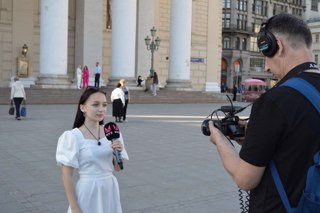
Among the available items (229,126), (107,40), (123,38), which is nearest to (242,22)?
(107,40)

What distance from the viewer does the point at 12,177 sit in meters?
7.73

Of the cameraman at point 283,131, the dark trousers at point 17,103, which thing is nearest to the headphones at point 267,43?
the cameraman at point 283,131

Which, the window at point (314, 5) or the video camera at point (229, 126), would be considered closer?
the video camera at point (229, 126)

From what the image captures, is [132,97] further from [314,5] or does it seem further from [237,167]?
[314,5]

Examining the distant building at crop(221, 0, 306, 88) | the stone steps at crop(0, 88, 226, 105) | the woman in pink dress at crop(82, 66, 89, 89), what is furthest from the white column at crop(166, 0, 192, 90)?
the distant building at crop(221, 0, 306, 88)

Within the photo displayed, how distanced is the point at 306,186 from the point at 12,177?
6540 millimetres

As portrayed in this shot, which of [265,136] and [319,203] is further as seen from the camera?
[265,136]

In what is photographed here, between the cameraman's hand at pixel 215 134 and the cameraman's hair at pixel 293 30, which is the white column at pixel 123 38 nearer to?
the cameraman's hand at pixel 215 134

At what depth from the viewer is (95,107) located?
3846 millimetres

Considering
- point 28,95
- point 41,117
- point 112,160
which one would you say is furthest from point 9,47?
point 112,160

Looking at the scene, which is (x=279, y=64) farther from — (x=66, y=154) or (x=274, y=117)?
(x=66, y=154)

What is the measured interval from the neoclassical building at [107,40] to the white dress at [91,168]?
2329cm

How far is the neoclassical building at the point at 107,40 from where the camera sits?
2647cm

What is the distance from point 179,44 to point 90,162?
30.4 m
